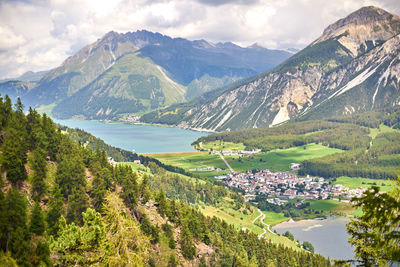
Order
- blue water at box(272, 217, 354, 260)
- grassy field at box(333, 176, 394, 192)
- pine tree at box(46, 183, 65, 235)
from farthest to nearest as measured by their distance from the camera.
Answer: grassy field at box(333, 176, 394, 192) < blue water at box(272, 217, 354, 260) < pine tree at box(46, 183, 65, 235)

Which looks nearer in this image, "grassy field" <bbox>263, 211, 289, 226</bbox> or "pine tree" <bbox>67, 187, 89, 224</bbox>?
"pine tree" <bbox>67, 187, 89, 224</bbox>

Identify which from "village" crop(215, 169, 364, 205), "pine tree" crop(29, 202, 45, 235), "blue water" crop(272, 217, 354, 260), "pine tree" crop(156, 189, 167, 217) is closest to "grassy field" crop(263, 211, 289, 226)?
"blue water" crop(272, 217, 354, 260)

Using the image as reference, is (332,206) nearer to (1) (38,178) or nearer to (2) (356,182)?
(2) (356,182)

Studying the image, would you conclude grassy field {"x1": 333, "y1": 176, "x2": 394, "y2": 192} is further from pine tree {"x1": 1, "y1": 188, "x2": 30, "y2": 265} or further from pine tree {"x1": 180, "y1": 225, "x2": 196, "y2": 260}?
pine tree {"x1": 1, "y1": 188, "x2": 30, "y2": 265}

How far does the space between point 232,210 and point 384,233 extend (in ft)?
357

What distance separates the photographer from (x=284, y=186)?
16588 centimetres

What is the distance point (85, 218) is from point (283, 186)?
152671 millimetres

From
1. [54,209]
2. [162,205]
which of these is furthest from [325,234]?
[54,209]

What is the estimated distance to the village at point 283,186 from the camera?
5935 inches

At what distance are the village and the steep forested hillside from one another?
77599 millimetres

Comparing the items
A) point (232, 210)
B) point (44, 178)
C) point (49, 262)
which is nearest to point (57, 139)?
point (44, 178)

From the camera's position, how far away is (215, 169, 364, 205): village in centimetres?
15075

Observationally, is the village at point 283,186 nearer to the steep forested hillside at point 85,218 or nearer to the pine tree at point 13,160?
the steep forested hillside at point 85,218

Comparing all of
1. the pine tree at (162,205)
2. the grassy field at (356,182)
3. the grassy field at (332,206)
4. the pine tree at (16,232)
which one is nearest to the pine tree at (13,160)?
the pine tree at (16,232)
